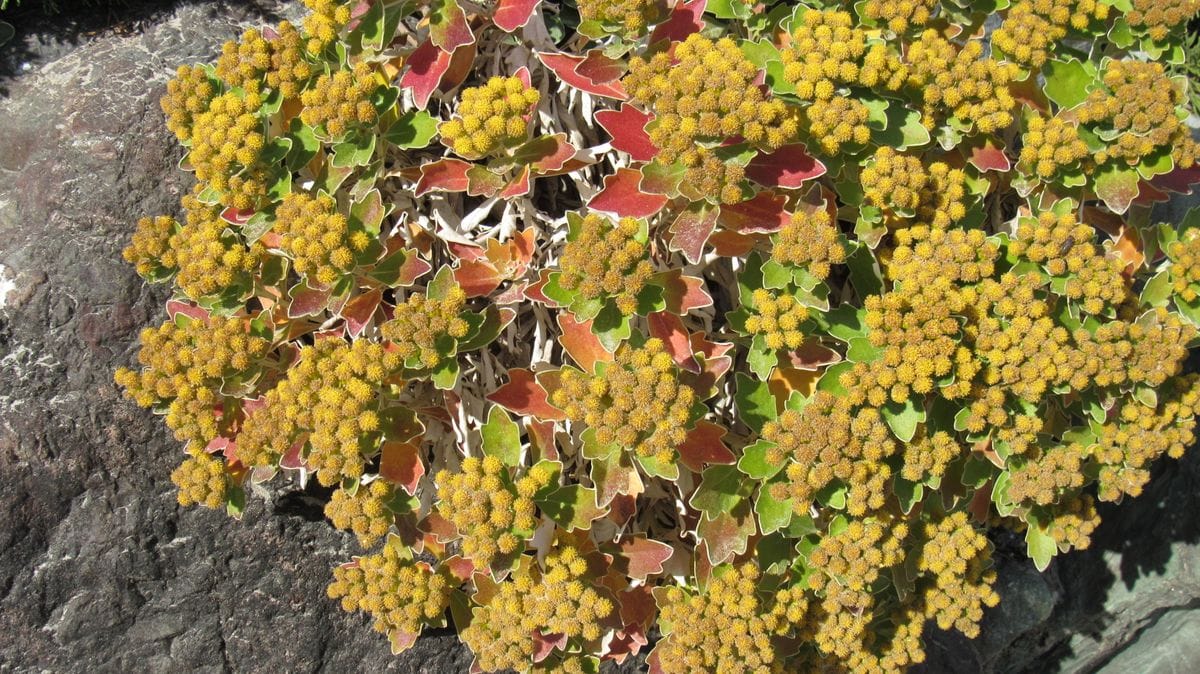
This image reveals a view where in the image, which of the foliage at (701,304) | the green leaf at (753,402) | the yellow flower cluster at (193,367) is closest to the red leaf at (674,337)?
the foliage at (701,304)

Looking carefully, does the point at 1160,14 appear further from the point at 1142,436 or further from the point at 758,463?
the point at 758,463

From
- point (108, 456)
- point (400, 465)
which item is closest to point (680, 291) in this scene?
point (400, 465)

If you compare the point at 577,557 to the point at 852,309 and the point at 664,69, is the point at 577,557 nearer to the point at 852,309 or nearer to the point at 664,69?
the point at 852,309

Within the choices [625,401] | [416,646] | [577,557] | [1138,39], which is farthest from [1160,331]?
[416,646]

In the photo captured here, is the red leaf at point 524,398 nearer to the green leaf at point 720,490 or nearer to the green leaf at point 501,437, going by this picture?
the green leaf at point 501,437

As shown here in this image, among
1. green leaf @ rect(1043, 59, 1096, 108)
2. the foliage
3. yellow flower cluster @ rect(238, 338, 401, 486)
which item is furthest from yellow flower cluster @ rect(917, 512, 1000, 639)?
yellow flower cluster @ rect(238, 338, 401, 486)

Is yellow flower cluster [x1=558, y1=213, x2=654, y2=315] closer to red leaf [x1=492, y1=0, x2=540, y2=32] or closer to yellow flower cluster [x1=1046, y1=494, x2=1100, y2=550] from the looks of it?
red leaf [x1=492, y1=0, x2=540, y2=32]
